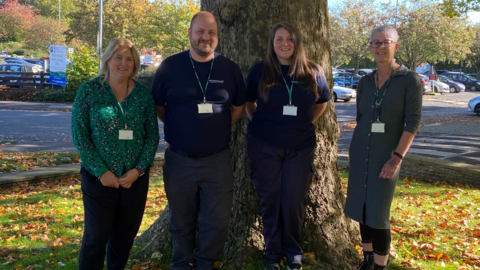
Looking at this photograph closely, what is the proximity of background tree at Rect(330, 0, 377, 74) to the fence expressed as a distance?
87.5 feet

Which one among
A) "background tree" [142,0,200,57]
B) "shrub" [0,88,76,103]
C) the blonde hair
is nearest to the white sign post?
"shrub" [0,88,76,103]

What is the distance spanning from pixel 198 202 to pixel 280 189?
658mm

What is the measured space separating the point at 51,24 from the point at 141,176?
184 feet

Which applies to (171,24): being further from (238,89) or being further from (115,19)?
(238,89)

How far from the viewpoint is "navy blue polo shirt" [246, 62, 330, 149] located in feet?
11.6

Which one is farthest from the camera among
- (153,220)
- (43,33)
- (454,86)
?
(43,33)

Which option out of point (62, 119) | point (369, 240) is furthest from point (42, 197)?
point (62, 119)

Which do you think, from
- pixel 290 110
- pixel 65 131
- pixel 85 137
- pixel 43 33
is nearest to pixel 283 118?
pixel 290 110

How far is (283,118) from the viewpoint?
3.54m

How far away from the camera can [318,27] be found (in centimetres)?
427

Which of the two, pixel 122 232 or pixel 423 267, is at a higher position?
pixel 122 232

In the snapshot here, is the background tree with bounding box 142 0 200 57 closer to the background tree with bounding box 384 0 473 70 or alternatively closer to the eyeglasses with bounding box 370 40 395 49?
the background tree with bounding box 384 0 473 70

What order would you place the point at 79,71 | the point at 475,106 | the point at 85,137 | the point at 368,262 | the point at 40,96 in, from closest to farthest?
the point at 85,137, the point at 368,262, the point at 475,106, the point at 40,96, the point at 79,71

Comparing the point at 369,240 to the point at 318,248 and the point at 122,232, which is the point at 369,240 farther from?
the point at 122,232
